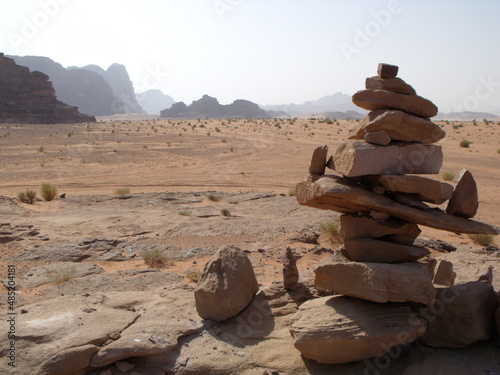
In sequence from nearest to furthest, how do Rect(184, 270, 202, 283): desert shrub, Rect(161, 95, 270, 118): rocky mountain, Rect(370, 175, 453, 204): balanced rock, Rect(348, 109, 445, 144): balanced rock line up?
Rect(370, 175, 453, 204): balanced rock
Rect(348, 109, 445, 144): balanced rock
Rect(184, 270, 202, 283): desert shrub
Rect(161, 95, 270, 118): rocky mountain

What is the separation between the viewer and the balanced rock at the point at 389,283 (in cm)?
490

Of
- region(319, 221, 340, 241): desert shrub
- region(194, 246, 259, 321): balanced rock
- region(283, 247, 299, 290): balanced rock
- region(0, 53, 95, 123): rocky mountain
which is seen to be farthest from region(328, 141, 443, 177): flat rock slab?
region(0, 53, 95, 123): rocky mountain

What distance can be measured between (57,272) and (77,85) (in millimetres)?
161534

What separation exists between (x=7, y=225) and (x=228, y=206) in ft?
21.9

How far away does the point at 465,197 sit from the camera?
537 cm

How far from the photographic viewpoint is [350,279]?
5164 mm

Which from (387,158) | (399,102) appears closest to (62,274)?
(387,158)

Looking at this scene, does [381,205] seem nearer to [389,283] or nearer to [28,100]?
[389,283]

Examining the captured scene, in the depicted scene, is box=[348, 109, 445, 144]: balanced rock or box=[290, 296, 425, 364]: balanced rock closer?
box=[290, 296, 425, 364]: balanced rock

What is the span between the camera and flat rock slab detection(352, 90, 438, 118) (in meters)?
5.66

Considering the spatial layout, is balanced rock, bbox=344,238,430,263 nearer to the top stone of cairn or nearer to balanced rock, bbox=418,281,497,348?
balanced rock, bbox=418,281,497,348

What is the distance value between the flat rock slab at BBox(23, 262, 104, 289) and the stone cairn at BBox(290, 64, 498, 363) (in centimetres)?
474

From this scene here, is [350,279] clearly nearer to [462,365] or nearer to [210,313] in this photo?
[462,365]

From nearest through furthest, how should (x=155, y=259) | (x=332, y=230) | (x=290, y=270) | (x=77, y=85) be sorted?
(x=290, y=270), (x=155, y=259), (x=332, y=230), (x=77, y=85)
